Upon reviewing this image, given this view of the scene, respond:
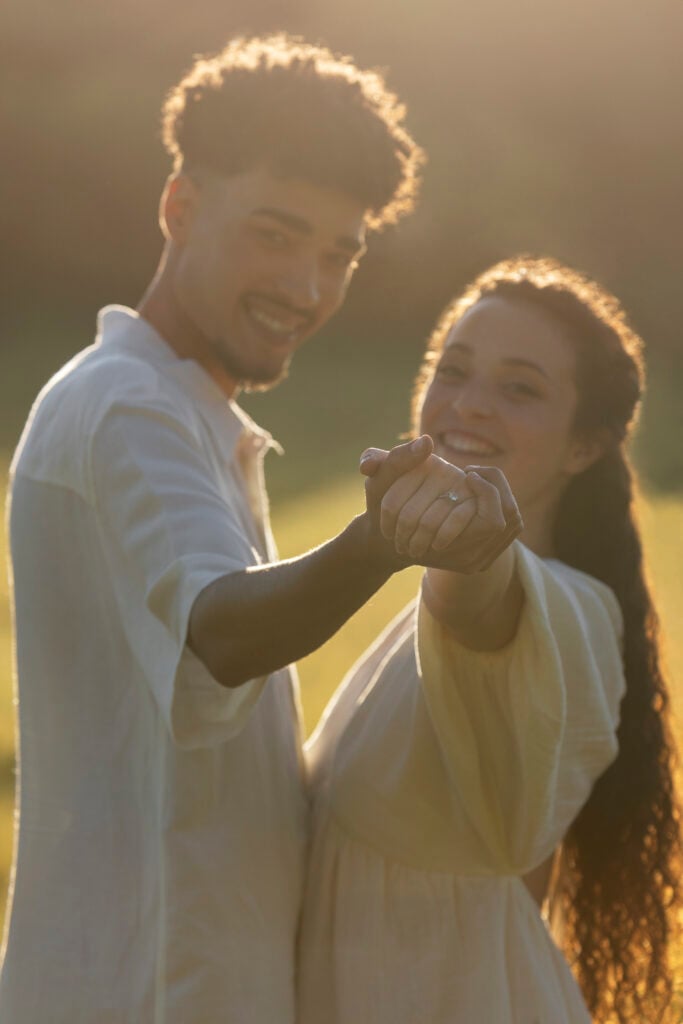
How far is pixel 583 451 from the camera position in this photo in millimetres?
2275

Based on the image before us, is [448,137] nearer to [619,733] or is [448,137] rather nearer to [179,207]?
[179,207]

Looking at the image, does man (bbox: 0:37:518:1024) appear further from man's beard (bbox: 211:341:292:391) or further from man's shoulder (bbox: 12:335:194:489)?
man's beard (bbox: 211:341:292:391)

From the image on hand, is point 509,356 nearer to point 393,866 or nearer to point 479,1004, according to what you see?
point 393,866

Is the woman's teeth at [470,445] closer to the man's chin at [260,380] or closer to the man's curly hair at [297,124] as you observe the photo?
the man's chin at [260,380]

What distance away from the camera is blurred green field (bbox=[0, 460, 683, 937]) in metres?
6.78

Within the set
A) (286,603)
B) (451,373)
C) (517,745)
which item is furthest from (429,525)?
(451,373)

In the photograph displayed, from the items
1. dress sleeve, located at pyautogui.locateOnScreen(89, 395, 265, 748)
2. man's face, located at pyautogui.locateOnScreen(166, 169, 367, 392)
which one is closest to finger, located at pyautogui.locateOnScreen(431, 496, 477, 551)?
dress sleeve, located at pyautogui.locateOnScreen(89, 395, 265, 748)

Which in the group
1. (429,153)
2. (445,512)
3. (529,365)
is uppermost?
(429,153)

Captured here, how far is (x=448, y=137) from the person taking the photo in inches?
483

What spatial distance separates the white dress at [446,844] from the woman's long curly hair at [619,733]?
208 millimetres

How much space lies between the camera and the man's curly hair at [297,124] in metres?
2.41

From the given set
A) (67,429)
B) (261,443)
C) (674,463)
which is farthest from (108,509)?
(674,463)

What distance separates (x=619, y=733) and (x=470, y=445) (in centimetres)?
52

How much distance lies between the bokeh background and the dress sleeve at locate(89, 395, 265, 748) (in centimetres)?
940
